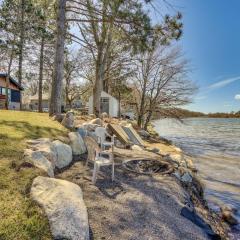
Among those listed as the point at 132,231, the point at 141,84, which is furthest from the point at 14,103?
→ the point at 132,231

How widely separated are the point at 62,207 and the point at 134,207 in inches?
55.6

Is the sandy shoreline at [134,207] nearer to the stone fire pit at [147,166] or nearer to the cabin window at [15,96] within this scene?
the stone fire pit at [147,166]

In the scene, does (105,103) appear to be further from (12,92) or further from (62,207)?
(62,207)

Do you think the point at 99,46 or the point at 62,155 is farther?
the point at 99,46

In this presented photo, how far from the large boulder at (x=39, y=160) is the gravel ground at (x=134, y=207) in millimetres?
602

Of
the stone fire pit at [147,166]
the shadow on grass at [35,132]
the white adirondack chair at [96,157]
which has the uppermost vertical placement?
the shadow on grass at [35,132]

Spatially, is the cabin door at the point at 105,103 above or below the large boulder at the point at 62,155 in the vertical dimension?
above

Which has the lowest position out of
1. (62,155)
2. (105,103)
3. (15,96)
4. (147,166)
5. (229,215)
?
(229,215)

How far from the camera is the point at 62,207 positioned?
139 inches

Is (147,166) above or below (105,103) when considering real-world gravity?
below

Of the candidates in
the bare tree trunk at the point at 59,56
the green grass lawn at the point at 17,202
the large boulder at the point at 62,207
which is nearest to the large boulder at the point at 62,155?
the green grass lawn at the point at 17,202

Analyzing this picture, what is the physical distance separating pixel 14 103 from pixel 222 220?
90.6 feet

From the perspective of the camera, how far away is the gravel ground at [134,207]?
3.74 m

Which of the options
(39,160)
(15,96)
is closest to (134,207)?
(39,160)
